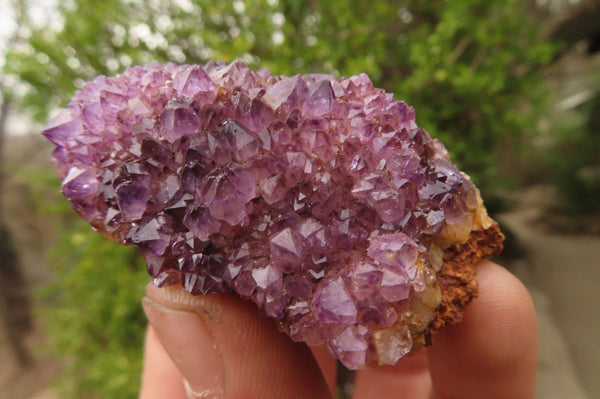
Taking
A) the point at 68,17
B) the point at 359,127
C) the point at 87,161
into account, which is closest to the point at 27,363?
the point at 68,17

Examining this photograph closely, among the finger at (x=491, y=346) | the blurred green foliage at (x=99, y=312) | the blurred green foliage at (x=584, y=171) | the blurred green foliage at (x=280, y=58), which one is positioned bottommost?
the blurred green foliage at (x=99, y=312)

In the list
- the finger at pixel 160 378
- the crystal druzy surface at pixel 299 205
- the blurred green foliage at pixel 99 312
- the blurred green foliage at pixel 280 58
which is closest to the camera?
the crystal druzy surface at pixel 299 205

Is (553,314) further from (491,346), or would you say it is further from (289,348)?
(289,348)

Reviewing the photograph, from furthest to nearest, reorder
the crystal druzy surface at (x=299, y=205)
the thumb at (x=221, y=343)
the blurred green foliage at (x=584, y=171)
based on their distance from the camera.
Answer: the blurred green foliage at (x=584, y=171) < the thumb at (x=221, y=343) < the crystal druzy surface at (x=299, y=205)

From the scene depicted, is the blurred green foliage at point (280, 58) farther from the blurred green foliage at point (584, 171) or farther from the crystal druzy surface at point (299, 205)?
the blurred green foliage at point (584, 171)

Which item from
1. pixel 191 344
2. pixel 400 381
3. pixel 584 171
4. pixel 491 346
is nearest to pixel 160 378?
pixel 191 344

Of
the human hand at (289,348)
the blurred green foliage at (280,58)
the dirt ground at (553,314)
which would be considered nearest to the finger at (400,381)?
the human hand at (289,348)

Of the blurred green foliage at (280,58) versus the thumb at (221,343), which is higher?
the blurred green foliage at (280,58)
